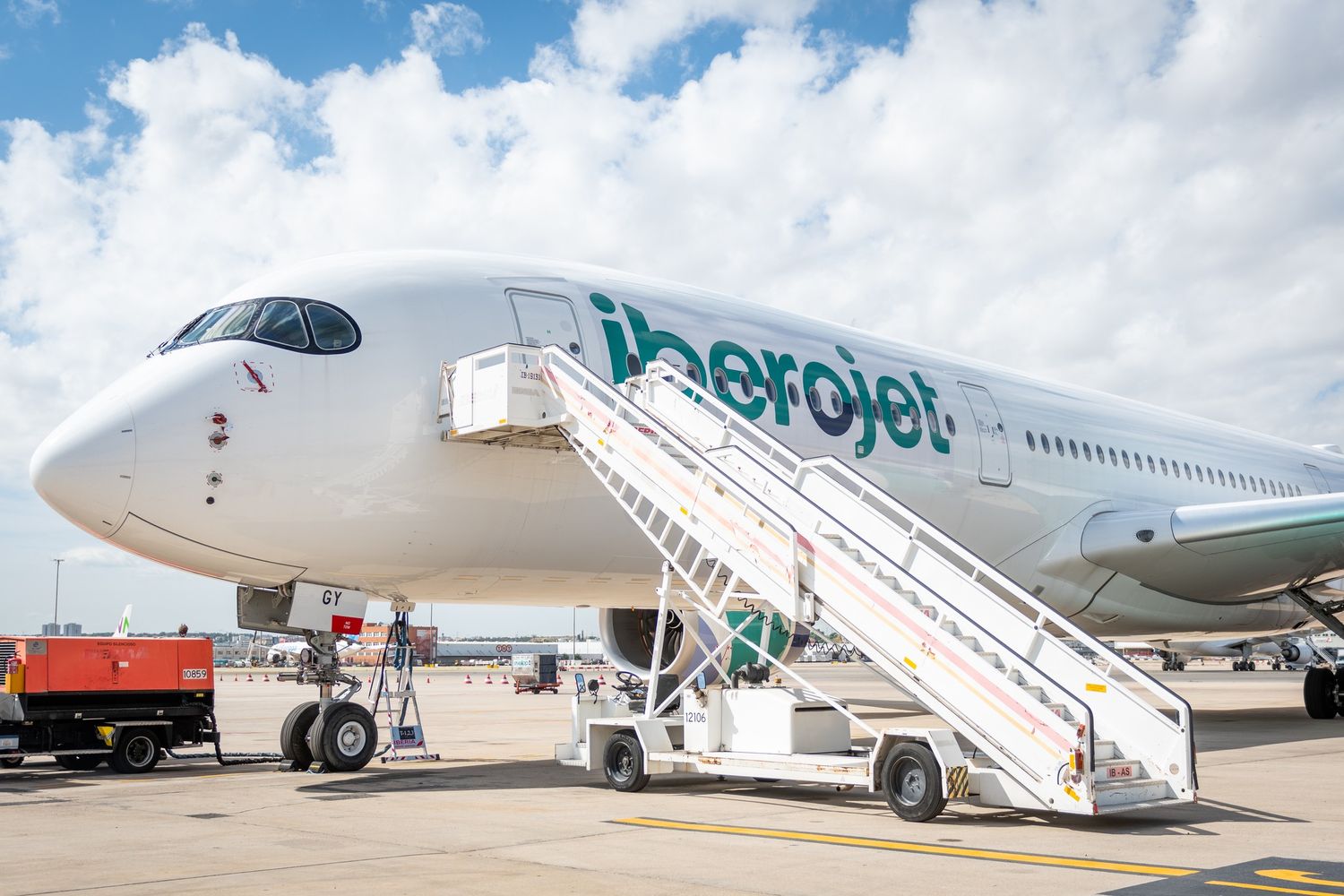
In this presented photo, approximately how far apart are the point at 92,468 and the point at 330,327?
2.13 meters

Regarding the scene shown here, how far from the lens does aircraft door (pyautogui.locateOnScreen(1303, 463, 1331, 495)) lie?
2269 cm

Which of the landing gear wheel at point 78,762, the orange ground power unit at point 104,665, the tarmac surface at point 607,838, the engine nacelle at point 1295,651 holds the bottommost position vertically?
the engine nacelle at point 1295,651

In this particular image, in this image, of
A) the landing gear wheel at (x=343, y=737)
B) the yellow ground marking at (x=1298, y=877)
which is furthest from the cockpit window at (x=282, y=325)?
the yellow ground marking at (x=1298, y=877)

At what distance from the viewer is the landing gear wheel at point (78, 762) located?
13141mm

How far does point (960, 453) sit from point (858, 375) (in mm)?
1724

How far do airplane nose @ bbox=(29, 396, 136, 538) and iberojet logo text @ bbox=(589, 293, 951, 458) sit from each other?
13.7 feet

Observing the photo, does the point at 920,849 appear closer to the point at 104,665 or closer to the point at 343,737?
the point at 343,737

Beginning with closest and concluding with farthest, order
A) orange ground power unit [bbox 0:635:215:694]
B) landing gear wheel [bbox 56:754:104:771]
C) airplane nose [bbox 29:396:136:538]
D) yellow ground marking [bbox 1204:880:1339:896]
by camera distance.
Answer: yellow ground marking [bbox 1204:880:1339:896] < airplane nose [bbox 29:396:136:538] < orange ground power unit [bbox 0:635:215:694] < landing gear wheel [bbox 56:754:104:771]

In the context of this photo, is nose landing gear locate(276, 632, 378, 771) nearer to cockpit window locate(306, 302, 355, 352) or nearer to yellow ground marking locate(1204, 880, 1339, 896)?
cockpit window locate(306, 302, 355, 352)

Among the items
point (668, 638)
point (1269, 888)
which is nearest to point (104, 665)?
point (668, 638)

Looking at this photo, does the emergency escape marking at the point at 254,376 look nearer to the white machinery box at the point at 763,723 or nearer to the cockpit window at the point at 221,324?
the cockpit window at the point at 221,324

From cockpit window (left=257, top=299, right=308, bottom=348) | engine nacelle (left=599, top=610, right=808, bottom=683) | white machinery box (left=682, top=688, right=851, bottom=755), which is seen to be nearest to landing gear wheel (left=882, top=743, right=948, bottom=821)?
white machinery box (left=682, top=688, right=851, bottom=755)

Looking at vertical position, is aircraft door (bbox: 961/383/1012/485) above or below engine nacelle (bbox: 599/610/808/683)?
above

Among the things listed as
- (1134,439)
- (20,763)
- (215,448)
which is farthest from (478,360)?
(1134,439)
